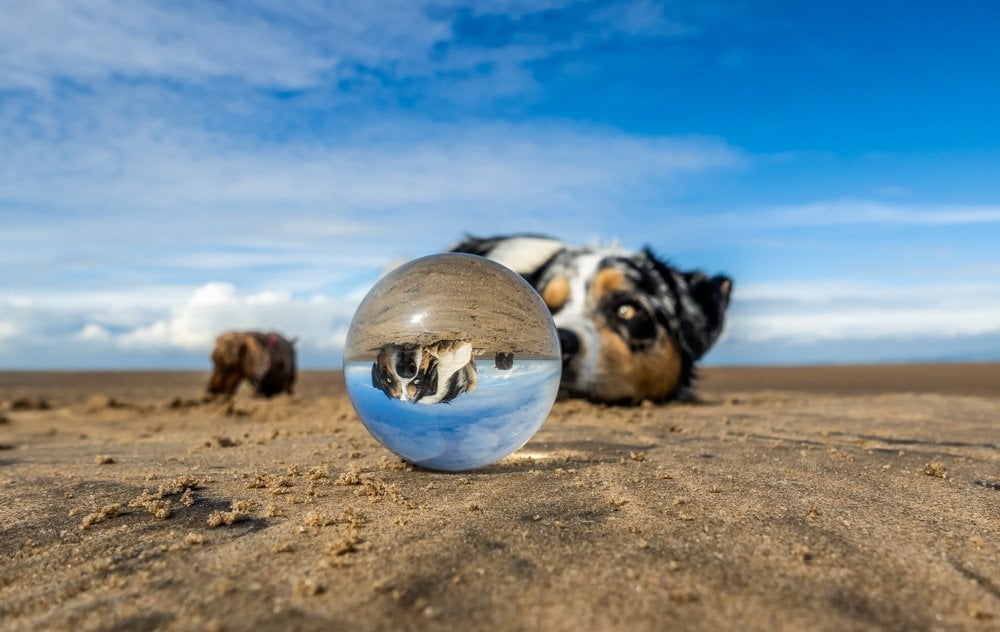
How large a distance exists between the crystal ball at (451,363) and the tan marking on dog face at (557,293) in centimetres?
367

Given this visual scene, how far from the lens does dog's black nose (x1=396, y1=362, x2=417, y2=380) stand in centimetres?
326

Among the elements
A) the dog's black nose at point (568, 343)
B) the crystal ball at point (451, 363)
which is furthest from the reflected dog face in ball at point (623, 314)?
the crystal ball at point (451, 363)

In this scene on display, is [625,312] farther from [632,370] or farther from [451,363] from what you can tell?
[451,363]

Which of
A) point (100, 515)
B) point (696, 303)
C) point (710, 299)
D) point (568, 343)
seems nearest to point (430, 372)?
point (100, 515)

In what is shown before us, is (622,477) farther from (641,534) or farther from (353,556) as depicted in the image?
(353,556)

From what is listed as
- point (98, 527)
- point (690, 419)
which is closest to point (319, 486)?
point (98, 527)

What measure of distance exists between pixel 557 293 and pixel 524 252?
1041mm

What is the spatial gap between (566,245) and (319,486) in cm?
546

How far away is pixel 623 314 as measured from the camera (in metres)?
7.25

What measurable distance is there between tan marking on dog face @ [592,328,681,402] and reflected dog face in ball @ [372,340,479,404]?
3.93 metres

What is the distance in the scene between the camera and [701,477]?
367cm

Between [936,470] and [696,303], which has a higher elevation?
[696,303]

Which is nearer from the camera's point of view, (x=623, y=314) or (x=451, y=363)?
(x=451, y=363)

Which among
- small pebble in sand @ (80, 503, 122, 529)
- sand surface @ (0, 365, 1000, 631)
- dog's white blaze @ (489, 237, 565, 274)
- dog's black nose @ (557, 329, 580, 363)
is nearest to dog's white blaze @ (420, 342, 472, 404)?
sand surface @ (0, 365, 1000, 631)
